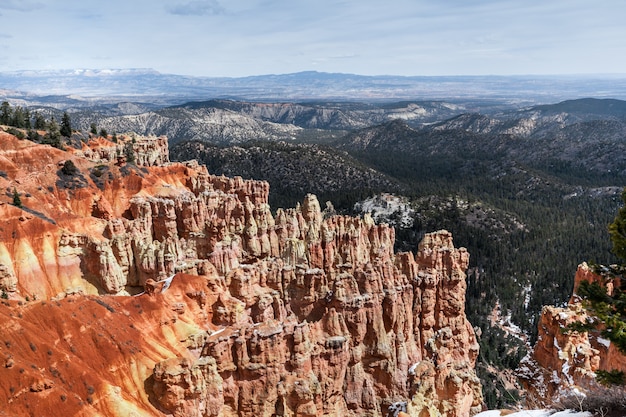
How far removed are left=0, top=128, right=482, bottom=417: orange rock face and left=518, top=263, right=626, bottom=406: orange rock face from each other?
16.8 ft

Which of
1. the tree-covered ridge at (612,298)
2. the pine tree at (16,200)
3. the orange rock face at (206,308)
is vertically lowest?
the orange rock face at (206,308)

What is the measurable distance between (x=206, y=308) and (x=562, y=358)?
25.3m

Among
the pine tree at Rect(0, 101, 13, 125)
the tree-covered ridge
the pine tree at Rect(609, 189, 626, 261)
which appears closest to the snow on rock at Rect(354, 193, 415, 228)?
the pine tree at Rect(0, 101, 13, 125)

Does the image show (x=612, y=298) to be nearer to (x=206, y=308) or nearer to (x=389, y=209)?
(x=206, y=308)

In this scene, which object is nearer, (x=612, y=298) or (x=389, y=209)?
(x=612, y=298)

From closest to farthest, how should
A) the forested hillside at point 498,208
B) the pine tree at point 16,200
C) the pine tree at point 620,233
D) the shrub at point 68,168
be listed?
the pine tree at point 620,233 → the pine tree at point 16,200 → the shrub at point 68,168 → the forested hillside at point 498,208

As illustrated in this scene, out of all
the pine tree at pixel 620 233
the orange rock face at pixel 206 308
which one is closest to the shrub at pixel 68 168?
the orange rock face at pixel 206 308

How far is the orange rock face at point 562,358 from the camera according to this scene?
32406mm

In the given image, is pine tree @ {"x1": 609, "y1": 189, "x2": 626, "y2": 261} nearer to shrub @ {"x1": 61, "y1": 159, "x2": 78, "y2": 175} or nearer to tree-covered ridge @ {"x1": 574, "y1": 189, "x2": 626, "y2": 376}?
tree-covered ridge @ {"x1": 574, "y1": 189, "x2": 626, "y2": 376}

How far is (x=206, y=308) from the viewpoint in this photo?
32.3m

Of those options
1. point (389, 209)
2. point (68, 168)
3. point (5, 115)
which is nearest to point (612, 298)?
point (68, 168)

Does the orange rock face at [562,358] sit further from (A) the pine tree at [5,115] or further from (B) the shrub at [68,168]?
(A) the pine tree at [5,115]

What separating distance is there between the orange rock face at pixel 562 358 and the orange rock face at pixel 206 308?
5.13m

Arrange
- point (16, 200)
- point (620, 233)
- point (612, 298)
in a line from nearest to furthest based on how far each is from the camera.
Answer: point (620, 233) → point (612, 298) → point (16, 200)
